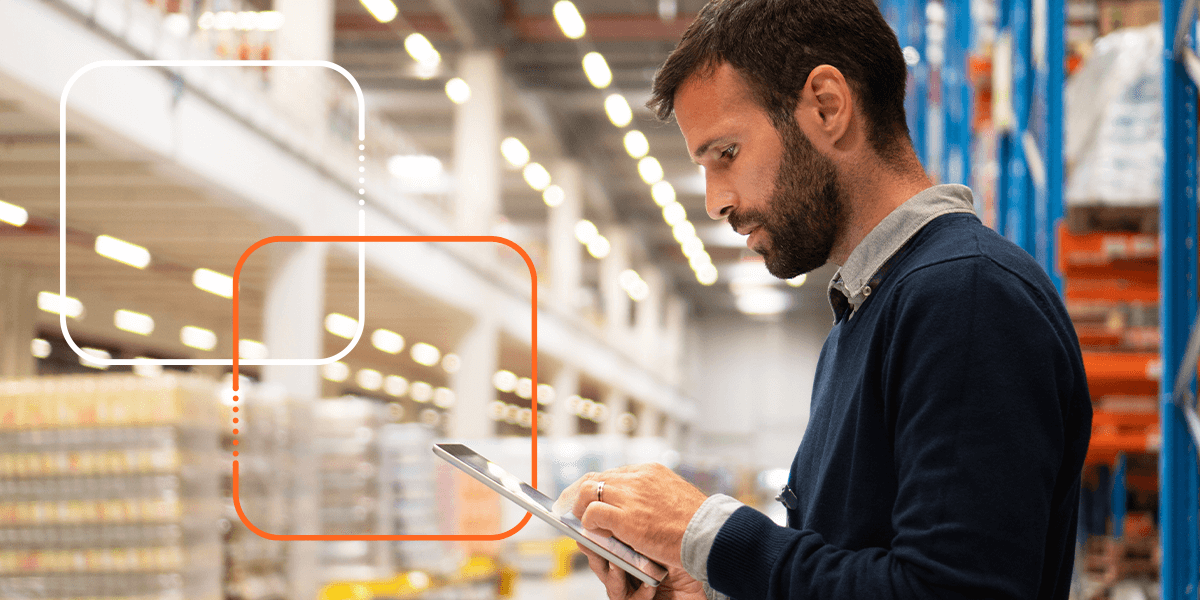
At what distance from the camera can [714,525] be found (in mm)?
1224

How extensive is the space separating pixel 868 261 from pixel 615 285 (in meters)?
28.8

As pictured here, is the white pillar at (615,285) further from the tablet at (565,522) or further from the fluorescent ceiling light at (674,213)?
the tablet at (565,522)

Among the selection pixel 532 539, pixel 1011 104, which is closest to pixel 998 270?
pixel 1011 104

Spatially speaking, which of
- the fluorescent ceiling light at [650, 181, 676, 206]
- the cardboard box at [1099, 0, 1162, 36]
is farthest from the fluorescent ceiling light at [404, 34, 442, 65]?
the cardboard box at [1099, 0, 1162, 36]

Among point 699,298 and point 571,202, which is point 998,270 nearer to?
point 571,202

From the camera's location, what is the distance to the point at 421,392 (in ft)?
120

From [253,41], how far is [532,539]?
29.9 ft

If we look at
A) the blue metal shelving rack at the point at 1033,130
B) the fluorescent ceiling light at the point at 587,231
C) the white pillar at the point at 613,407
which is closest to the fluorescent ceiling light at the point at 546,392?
the white pillar at the point at 613,407

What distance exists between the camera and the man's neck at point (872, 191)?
4.30ft

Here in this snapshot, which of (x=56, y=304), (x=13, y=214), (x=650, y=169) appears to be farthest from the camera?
(x=650, y=169)

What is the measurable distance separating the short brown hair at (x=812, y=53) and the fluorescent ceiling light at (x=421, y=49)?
17.6 metres

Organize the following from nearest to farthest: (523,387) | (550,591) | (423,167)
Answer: (550,591)
(423,167)
(523,387)

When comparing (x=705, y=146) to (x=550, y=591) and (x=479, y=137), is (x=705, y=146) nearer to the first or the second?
(x=550, y=591)

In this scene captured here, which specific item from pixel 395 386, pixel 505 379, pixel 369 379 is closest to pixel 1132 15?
pixel 505 379
